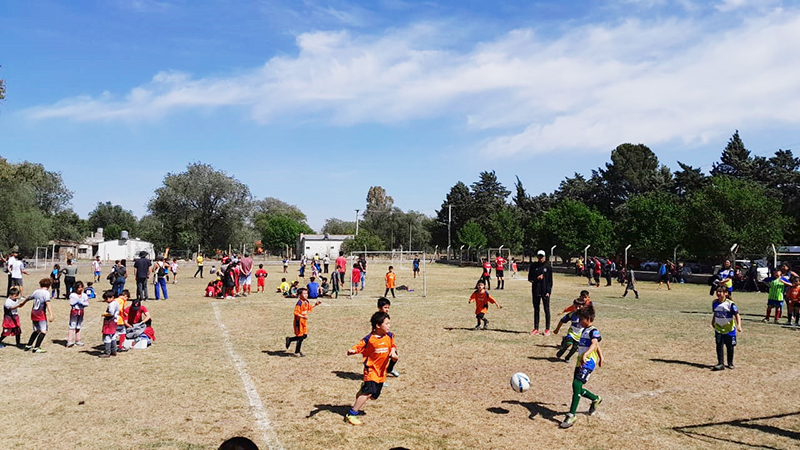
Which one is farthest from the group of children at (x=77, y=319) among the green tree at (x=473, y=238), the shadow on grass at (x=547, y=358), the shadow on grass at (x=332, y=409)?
the green tree at (x=473, y=238)

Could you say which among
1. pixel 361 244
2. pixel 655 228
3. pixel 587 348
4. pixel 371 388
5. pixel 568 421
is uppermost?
pixel 655 228

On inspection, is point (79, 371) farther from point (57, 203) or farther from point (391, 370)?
point (57, 203)

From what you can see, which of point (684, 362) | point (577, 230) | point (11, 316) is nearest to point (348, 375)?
point (684, 362)

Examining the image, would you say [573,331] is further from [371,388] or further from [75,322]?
[75,322]

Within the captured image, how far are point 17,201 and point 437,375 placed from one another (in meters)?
73.4

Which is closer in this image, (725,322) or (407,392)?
(407,392)

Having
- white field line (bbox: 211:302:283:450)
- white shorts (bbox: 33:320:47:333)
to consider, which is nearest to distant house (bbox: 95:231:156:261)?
white shorts (bbox: 33:320:47:333)

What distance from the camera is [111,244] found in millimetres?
88625

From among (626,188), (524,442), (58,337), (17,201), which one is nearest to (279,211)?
(17,201)

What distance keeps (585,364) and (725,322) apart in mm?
4947

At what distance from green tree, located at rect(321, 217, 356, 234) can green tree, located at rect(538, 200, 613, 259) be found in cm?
9307

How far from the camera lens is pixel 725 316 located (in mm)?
11000

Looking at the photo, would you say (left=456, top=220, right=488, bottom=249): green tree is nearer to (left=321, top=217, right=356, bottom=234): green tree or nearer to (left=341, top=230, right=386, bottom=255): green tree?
(left=341, top=230, right=386, bottom=255): green tree

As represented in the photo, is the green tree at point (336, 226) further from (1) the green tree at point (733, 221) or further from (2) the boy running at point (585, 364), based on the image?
(2) the boy running at point (585, 364)
